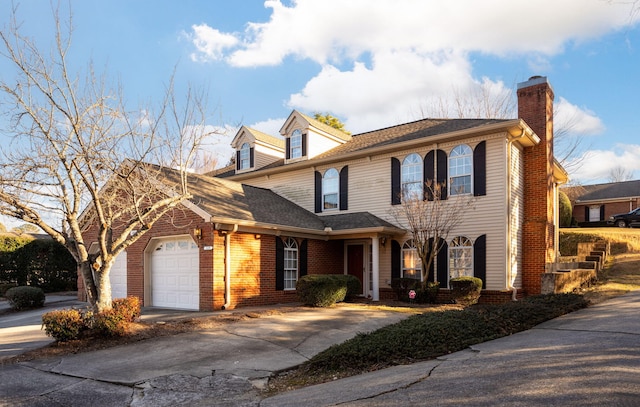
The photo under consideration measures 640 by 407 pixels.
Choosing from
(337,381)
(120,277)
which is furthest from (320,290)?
(120,277)

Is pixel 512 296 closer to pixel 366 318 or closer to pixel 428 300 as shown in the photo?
pixel 428 300

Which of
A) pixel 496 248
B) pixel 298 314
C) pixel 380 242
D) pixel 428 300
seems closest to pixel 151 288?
pixel 298 314

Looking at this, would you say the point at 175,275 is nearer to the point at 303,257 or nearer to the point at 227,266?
the point at 227,266

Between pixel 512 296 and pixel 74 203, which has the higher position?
pixel 74 203

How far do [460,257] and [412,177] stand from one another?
340 centimetres

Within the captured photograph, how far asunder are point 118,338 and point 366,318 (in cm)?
590

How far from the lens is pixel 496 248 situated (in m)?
14.9

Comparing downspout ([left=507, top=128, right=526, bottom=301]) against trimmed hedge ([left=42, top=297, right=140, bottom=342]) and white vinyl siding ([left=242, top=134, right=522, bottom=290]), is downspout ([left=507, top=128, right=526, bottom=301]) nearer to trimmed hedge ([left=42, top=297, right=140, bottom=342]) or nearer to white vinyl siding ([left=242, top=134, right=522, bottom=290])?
white vinyl siding ([left=242, top=134, right=522, bottom=290])

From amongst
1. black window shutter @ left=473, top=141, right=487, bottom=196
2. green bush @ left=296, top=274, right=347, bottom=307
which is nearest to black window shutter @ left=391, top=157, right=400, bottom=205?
black window shutter @ left=473, top=141, right=487, bottom=196

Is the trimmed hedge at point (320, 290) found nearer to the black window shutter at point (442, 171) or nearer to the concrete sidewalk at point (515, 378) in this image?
the black window shutter at point (442, 171)

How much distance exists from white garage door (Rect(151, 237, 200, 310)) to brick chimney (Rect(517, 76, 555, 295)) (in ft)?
37.3

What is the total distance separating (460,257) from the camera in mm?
15742

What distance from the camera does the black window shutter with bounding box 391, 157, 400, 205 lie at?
1727 cm

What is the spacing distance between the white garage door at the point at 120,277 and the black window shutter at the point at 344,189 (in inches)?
343
